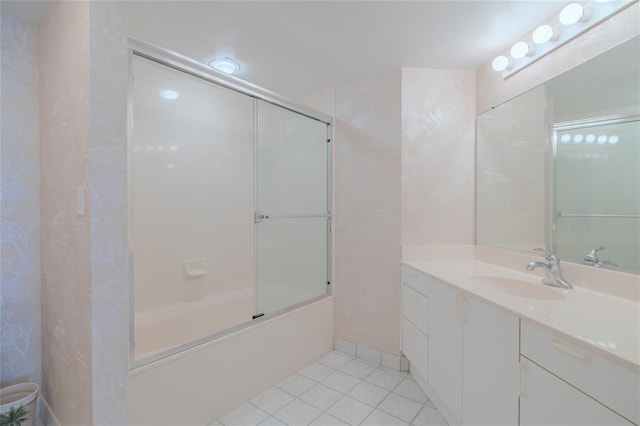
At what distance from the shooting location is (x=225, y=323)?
2.52 m

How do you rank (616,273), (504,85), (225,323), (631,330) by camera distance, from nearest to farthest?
(631,330) < (616,273) < (504,85) < (225,323)

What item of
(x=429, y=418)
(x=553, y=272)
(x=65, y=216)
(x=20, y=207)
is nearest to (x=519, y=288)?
(x=553, y=272)

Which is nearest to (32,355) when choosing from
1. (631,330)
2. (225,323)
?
(225,323)

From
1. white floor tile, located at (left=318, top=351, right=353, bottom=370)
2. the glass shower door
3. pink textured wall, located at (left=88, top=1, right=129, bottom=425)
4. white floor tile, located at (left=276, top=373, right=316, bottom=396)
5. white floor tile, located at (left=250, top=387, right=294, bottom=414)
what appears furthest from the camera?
white floor tile, located at (left=318, top=351, right=353, bottom=370)

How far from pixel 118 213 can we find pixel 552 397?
5.64ft

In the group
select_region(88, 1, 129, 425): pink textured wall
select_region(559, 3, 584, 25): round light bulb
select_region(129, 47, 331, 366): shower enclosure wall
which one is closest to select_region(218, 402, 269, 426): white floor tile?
select_region(129, 47, 331, 366): shower enclosure wall

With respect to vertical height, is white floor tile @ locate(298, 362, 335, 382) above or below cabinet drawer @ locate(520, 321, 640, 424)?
below

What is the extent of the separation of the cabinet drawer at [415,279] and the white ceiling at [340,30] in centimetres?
151

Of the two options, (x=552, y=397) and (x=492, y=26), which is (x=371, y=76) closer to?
(x=492, y=26)

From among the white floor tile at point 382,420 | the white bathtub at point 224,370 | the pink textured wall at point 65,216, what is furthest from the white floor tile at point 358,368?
the pink textured wall at point 65,216

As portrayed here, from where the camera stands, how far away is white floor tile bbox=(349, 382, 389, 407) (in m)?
1.85

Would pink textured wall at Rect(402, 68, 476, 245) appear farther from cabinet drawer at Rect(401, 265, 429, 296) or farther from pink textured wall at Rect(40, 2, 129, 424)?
pink textured wall at Rect(40, 2, 129, 424)

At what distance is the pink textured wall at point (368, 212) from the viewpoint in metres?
2.25

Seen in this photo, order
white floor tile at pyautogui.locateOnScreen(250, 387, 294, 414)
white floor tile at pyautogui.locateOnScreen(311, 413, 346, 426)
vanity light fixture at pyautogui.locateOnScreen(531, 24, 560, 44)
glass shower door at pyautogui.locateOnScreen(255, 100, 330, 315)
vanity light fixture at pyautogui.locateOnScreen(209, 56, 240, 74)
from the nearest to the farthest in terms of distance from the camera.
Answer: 1. vanity light fixture at pyautogui.locateOnScreen(531, 24, 560, 44)
2. white floor tile at pyautogui.locateOnScreen(311, 413, 346, 426)
3. white floor tile at pyautogui.locateOnScreen(250, 387, 294, 414)
4. vanity light fixture at pyautogui.locateOnScreen(209, 56, 240, 74)
5. glass shower door at pyautogui.locateOnScreen(255, 100, 330, 315)
